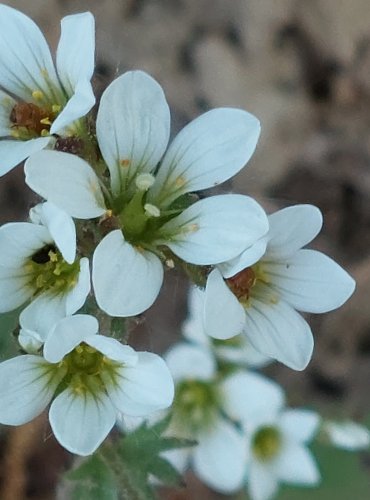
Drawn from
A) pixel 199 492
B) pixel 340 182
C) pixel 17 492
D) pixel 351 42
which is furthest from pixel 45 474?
pixel 351 42

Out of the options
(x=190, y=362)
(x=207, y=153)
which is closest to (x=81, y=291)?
(x=207, y=153)

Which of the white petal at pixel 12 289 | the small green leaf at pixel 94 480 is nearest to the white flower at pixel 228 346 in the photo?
the small green leaf at pixel 94 480

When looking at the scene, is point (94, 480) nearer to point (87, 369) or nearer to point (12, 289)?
point (87, 369)

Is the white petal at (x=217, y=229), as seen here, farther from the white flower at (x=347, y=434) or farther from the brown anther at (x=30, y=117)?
the white flower at (x=347, y=434)

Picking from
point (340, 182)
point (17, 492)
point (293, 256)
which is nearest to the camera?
point (293, 256)

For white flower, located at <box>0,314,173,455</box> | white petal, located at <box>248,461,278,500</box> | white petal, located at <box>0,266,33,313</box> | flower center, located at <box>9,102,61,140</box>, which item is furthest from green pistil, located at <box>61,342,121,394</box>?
white petal, located at <box>248,461,278,500</box>

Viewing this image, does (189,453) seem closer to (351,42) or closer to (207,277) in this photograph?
(207,277)
